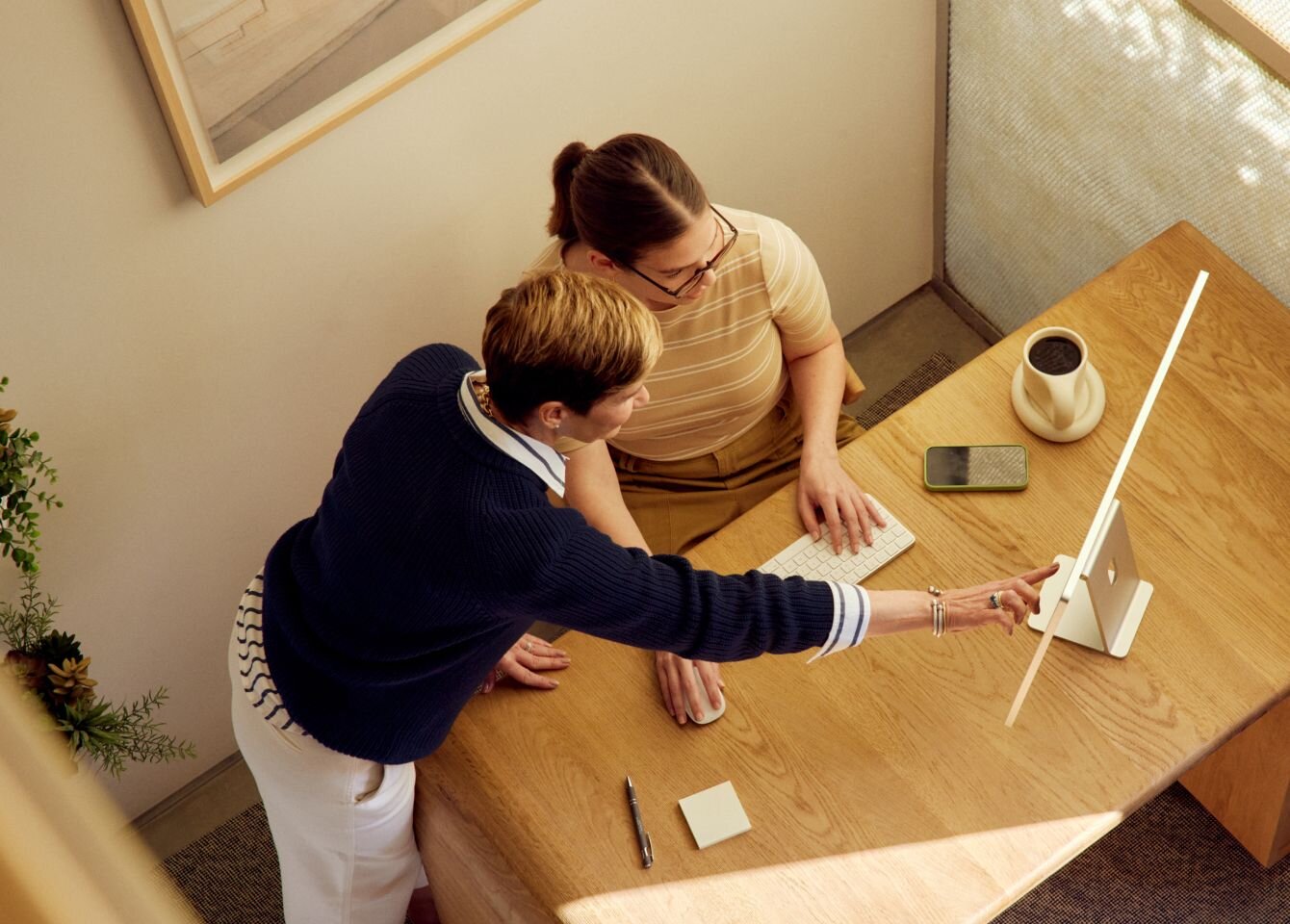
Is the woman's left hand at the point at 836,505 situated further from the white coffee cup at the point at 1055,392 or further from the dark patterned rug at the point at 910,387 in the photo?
the dark patterned rug at the point at 910,387

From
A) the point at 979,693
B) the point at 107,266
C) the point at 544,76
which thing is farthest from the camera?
the point at 544,76

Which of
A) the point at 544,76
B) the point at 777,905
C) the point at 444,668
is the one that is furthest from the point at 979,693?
the point at 544,76

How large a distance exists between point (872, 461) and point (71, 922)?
1753 millimetres

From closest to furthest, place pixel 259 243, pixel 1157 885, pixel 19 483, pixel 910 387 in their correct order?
pixel 19 483 → pixel 259 243 → pixel 1157 885 → pixel 910 387

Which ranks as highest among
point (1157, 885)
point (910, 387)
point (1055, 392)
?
point (1055, 392)

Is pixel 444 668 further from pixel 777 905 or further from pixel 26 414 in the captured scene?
pixel 26 414

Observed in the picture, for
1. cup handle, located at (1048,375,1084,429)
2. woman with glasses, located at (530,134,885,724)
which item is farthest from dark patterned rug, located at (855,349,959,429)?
cup handle, located at (1048,375,1084,429)

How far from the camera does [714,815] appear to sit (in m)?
1.64

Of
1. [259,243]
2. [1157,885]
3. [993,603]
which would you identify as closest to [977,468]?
[993,603]

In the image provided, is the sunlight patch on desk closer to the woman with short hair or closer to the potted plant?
the woman with short hair

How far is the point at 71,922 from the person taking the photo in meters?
0.22

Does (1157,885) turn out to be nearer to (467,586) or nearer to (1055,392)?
(1055,392)

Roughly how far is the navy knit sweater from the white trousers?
0.08m

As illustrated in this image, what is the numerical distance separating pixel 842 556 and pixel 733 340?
37 centimetres
